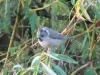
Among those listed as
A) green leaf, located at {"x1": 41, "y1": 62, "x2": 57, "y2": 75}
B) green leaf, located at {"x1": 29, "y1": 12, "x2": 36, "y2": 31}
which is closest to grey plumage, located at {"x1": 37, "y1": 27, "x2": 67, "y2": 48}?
green leaf, located at {"x1": 29, "y1": 12, "x2": 36, "y2": 31}

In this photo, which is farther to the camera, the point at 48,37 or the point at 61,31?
the point at 48,37

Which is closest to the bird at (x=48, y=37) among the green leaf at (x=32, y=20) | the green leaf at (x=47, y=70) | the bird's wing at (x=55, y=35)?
the bird's wing at (x=55, y=35)

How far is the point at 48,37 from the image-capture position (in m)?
2.50

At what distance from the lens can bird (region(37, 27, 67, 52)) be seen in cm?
233

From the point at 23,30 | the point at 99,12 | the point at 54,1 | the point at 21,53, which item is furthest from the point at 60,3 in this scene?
the point at 23,30

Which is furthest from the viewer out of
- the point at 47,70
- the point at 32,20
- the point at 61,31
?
the point at 61,31

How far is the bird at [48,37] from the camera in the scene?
233cm

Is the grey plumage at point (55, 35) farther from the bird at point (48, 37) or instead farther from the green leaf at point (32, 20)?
the green leaf at point (32, 20)

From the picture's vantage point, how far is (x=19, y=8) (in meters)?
2.33

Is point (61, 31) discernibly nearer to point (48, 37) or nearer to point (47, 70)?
point (48, 37)

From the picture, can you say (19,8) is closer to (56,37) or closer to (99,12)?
(56,37)

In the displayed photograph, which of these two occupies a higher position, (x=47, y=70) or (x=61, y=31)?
(x=47, y=70)

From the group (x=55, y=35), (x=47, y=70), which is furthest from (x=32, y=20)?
(x=47, y=70)

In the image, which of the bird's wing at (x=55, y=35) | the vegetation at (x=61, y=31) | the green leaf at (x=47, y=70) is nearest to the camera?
the green leaf at (x=47, y=70)
